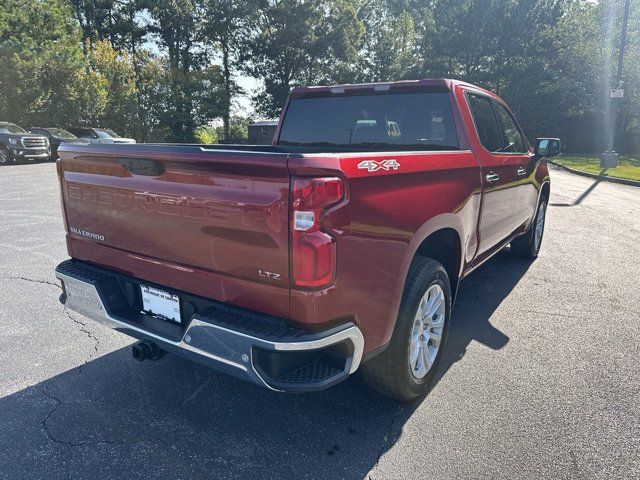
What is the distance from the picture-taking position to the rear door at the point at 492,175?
11.9ft

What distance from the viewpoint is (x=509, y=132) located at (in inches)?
182

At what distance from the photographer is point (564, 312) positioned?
14.1 feet

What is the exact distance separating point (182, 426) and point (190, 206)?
4.22 ft

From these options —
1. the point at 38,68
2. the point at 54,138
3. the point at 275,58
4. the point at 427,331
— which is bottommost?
the point at 427,331

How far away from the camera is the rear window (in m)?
3.61

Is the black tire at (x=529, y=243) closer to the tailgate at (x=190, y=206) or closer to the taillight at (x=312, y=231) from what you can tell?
the taillight at (x=312, y=231)

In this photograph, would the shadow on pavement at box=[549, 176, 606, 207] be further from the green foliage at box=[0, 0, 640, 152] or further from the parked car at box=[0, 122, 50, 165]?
the parked car at box=[0, 122, 50, 165]

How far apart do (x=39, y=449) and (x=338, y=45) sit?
1542 inches

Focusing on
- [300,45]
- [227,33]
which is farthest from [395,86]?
[227,33]

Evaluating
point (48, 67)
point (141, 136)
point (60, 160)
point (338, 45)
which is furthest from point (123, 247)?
point (338, 45)

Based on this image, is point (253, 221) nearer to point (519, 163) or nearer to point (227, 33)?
point (519, 163)

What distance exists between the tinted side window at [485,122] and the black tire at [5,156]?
1966cm

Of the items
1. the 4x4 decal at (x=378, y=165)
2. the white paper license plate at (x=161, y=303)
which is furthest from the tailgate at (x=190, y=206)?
the 4x4 decal at (x=378, y=165)

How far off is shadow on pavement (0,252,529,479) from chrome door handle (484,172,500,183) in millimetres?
1458
